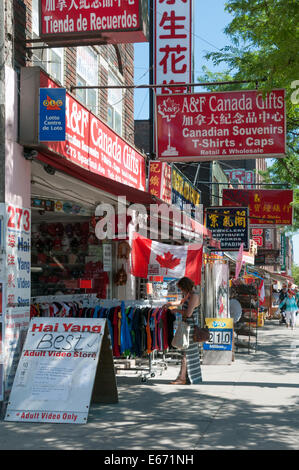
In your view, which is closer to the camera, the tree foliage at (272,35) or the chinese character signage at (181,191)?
the tree foliage at (272,35)

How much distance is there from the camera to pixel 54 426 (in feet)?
24.0

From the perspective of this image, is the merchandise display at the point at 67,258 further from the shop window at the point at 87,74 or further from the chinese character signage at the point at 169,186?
the chinese character signage at the point at 169,186

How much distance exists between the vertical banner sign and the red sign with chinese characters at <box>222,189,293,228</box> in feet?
47.2

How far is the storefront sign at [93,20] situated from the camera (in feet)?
29.5

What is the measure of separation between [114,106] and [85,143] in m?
5.18

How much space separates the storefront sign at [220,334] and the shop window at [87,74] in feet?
16.9

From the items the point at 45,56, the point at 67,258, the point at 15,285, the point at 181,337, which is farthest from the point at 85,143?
the point at 67,258

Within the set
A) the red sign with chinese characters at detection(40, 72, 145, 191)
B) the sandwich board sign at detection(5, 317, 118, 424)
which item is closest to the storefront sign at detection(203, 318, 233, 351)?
the red sign with chinese characters at detection(40, 72, 145, 191)

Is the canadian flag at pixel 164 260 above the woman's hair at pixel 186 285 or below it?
above

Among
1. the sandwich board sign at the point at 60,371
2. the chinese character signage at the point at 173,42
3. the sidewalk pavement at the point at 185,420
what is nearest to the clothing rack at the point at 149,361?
the sidewalk pavement at the point at 185,420

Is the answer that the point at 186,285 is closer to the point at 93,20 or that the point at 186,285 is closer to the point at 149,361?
the point at 149,361
